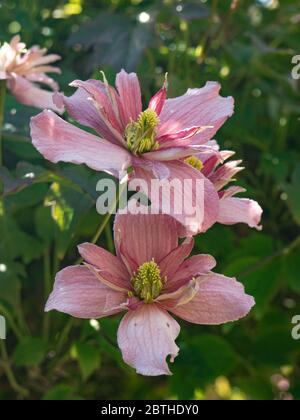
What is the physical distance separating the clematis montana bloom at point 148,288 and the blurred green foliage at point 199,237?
0.13 m

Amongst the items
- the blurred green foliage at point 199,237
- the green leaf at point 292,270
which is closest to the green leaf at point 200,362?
the blurred green foliage at point 199,237

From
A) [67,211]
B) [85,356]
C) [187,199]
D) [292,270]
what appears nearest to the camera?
[187,199]

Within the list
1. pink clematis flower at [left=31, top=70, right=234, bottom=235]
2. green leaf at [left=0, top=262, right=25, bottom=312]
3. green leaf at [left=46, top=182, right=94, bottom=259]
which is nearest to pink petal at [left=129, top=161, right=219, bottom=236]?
pink clematis flower at [left=31, top=70, right=234, bottom=235]

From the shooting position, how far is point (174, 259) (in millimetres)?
545

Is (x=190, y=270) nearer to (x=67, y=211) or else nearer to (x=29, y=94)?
(x=67, y=211)

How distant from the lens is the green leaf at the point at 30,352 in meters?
0.77

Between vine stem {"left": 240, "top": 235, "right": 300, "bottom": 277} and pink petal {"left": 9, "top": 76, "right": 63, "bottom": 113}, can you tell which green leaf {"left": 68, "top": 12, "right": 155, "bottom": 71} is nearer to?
pink petal {"left": 9, "top": 76, "right": 63, "bottom": 113}

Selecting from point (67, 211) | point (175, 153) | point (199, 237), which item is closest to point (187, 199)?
point (175, 153)

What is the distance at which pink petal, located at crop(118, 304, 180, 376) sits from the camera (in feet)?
1.56

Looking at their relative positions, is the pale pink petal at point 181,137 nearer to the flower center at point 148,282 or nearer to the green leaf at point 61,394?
the flower center at point 148,282

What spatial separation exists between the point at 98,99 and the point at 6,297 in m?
0.28

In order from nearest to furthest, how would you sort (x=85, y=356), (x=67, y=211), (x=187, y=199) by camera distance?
(x=187, y=199), (x=67, y=211), (x=85, y=356)

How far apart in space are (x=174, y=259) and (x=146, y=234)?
0.03m

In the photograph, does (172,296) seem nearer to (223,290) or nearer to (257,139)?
(223,290)
